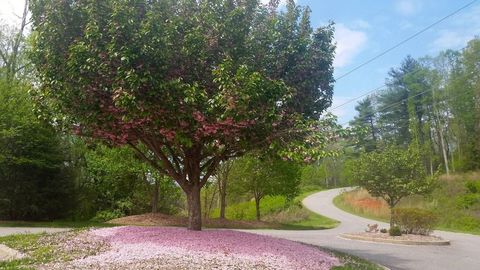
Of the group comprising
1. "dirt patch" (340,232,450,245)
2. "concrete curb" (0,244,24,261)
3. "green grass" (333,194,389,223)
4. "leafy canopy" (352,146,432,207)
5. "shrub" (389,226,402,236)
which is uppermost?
"leafy canopy" (352,146,432,207)

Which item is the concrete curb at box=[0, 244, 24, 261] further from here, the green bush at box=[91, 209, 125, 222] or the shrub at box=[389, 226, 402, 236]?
the green bush at box=[91, 209, 125, 222]

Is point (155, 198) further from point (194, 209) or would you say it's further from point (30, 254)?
point (30, 254)

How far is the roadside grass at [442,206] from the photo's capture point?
34062 millimetres

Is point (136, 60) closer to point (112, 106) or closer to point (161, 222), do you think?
point (112, 106)

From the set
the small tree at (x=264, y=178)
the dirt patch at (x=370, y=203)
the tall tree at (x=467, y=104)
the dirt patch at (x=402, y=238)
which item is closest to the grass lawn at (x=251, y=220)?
the small tree at (x=264, y=178)

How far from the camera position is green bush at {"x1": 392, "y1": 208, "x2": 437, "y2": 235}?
21125 millimetres

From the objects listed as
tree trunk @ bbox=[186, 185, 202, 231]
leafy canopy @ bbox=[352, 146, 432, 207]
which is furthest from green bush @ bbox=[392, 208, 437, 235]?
tree trunk @ bbox=[186, 185, 202, 231]

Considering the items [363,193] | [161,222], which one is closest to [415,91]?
[363,193]

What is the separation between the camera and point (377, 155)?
81.1 ft

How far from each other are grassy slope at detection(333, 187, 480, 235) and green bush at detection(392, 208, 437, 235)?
Answer: 34.2 feet

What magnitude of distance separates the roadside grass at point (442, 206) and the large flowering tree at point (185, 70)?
72.7 ft

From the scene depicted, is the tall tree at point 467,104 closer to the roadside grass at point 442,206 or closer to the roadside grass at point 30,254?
the roadside grass at point 442,206

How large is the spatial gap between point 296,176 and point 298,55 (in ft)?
75.7

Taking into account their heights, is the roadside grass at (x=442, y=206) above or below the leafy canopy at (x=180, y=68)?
below
